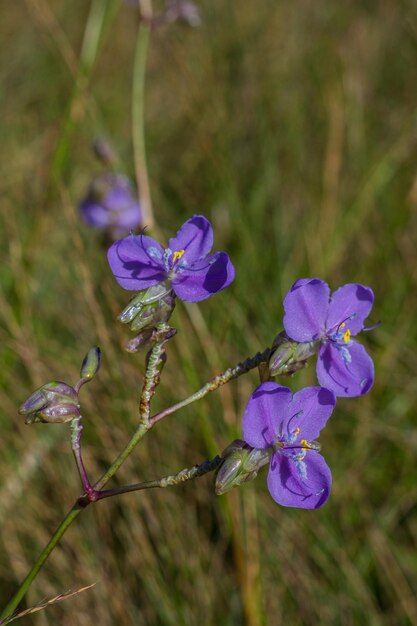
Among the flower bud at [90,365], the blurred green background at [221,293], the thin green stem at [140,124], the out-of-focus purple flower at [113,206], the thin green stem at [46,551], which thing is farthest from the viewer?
the out-of-focus purple flower at [113,206]

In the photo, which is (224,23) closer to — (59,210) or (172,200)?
(172,200)

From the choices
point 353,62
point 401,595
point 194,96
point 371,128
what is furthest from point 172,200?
point 401,595

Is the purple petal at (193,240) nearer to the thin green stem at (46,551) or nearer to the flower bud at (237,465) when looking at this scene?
the flower bud at (237,465)

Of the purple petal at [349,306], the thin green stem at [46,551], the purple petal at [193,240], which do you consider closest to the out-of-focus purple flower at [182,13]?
the purple petal at [193,240]

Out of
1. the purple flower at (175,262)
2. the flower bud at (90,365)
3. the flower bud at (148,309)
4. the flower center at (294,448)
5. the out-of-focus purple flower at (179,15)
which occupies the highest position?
the out-of-focus purple flower at (179,15)

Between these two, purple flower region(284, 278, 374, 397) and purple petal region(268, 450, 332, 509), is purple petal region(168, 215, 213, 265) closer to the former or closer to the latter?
purple flower region(284, 278, 374, 397)

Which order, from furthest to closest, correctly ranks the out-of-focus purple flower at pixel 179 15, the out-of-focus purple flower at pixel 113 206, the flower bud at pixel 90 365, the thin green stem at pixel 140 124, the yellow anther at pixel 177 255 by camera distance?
1. the out-of-focus purple flower at pixel 113 206
2. the out-of-focus purple flower at pixel 179 15
3. the thin green stem at pixel 140 124
4. the yellow anther at pixel 177 255
5. the flower bud at pixel 90 365

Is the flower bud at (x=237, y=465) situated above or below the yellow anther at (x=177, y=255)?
below
